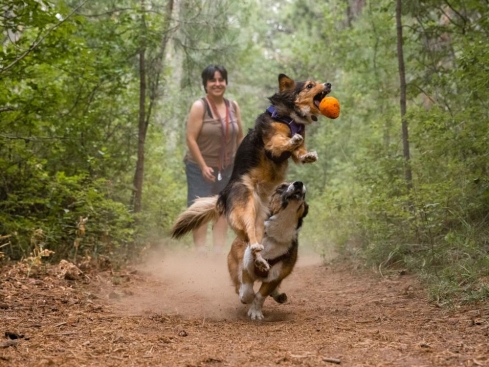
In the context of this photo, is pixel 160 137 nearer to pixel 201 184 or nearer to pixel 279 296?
pixel 201 184

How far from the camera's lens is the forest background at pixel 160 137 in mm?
5758

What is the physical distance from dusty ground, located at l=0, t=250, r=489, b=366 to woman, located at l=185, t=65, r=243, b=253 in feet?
5.11

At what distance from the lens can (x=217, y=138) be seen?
8.09 m

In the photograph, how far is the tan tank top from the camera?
26.3 feet

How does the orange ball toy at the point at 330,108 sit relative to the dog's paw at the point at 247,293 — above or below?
above

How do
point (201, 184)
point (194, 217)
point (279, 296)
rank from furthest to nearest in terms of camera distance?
point (201, 184) → point (194, 217) → point (279, 296)

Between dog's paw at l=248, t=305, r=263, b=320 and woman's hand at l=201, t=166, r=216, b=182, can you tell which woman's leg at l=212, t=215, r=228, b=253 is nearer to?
woman's hand at l=201, t=166, r=216, b=182

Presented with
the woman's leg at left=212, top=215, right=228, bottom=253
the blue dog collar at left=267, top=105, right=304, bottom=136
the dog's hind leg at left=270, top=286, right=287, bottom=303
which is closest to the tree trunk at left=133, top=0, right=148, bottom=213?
the woman's leg at left=212, top=215, right=228, bottom=253

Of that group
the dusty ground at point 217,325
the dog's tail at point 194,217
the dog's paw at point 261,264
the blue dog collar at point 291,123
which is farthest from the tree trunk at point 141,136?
the dog's paw at point 261,264

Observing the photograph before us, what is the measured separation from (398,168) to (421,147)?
0.50 m

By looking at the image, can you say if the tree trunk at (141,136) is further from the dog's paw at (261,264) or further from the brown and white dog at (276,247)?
the dog's paw at (261,264)

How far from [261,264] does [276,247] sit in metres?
0.49

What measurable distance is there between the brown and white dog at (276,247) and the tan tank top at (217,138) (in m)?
3.11

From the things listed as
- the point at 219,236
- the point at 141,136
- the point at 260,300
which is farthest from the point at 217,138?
the point at 260,300
